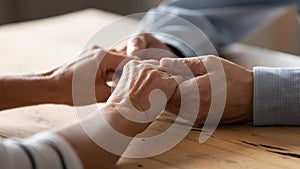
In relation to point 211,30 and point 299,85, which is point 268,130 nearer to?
point 299,85

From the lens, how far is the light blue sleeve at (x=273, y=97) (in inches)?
39.5

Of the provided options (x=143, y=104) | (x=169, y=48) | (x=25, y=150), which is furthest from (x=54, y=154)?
(x=169, y=48)

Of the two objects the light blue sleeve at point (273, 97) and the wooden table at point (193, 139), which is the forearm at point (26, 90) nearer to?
the wooden table at point (193, 139)

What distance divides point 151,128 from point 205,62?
5.5 inches

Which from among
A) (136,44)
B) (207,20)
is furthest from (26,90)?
(207,20)

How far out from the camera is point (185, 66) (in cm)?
99

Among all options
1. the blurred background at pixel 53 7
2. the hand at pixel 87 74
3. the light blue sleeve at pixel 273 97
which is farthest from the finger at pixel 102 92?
the blurred background at pixel 53 7

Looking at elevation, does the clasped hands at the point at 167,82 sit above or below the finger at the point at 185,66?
below

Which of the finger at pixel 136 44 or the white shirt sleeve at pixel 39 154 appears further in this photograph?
the finger at pixel 136 44

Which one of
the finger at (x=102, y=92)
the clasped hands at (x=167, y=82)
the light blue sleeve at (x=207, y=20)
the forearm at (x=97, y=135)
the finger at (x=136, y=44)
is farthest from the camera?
the light blue sleeve at (x=207, y=20)

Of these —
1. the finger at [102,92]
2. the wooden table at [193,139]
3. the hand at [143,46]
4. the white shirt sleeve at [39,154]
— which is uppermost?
the hand at [143,46]

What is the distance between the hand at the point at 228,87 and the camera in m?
0.98

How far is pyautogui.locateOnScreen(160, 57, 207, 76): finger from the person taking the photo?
988 mm

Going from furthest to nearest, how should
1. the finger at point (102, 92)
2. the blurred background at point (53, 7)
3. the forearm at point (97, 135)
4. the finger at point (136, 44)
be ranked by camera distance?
the blurred background at point (53, 7) < the finger at point (136, 44) < the finger at point (102, 92) < the forearm at point (97, 135)
